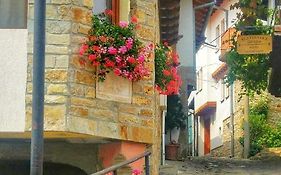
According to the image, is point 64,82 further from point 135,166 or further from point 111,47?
point 135,166

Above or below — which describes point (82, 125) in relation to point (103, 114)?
below

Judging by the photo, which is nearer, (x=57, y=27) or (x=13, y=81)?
(x=13, y=81)

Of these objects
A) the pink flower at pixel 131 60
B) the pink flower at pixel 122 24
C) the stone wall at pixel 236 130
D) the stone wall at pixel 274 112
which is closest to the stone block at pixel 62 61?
the pink flower at pixel 131 60

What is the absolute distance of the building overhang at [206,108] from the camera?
3362 centimetres

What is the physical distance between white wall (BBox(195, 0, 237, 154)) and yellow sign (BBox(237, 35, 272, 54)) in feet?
47.1

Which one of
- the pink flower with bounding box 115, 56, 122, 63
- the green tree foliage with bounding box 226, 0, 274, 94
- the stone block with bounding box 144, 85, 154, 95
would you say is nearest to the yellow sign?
the green tree foliage with bounding box 226, 0, 274, 94

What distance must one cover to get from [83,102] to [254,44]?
24.4ft

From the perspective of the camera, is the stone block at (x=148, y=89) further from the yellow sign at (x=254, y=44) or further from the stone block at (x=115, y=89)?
the yellow sign at (x=254, y=44)

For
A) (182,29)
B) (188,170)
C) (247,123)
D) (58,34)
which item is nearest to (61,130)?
(58,34)

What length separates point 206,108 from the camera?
34.2 metres

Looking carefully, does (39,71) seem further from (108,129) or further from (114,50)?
(108,129)

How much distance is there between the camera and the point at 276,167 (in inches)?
738

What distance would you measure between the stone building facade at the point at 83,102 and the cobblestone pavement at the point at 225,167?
5773 mm

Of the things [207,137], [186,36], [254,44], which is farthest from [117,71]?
[207,137]
